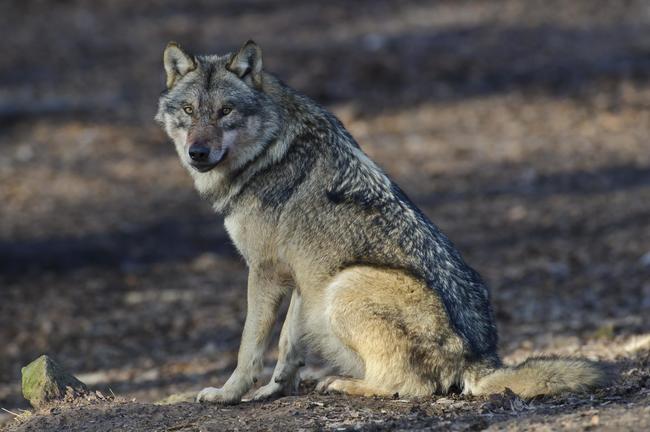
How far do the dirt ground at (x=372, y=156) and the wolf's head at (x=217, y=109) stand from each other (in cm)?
174

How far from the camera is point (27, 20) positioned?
26.5 metres

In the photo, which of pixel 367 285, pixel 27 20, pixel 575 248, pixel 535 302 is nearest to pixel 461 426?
pixel 367 285

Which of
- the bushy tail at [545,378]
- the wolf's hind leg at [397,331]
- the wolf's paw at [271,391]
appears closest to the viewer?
the bushy tail at [545,378]

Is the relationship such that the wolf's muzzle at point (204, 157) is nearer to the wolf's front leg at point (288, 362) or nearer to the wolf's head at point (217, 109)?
the wolf's head at point (217, 109)

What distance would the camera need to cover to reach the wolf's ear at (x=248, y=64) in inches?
294

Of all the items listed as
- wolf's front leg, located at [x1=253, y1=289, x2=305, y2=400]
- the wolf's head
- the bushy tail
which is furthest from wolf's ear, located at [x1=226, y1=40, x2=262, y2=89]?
the bushy tail

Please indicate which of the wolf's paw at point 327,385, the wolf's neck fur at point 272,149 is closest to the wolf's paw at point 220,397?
the wolf's paw at point 327,385

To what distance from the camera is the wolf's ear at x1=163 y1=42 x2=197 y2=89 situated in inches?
295

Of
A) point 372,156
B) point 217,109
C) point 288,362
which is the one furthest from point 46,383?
point 372,156

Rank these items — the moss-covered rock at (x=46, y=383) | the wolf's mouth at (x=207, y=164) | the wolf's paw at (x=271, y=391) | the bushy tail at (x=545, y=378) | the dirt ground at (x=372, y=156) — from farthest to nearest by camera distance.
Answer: the dirt ground at (x=372, y=156)
the wolf's paw at (x=271, y=391)
the moss-covered rock at (x=46, y=383)
the wolf's mouth at (x=207, y=164)
the bushy tail at (x=545, y=378)

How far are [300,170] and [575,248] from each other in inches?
281

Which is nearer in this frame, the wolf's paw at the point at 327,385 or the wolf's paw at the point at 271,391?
the wolf's paw at the point at 327,385

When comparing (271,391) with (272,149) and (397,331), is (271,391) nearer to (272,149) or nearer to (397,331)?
(397,331)

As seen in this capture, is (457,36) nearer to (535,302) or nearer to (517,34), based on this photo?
(517,34)
